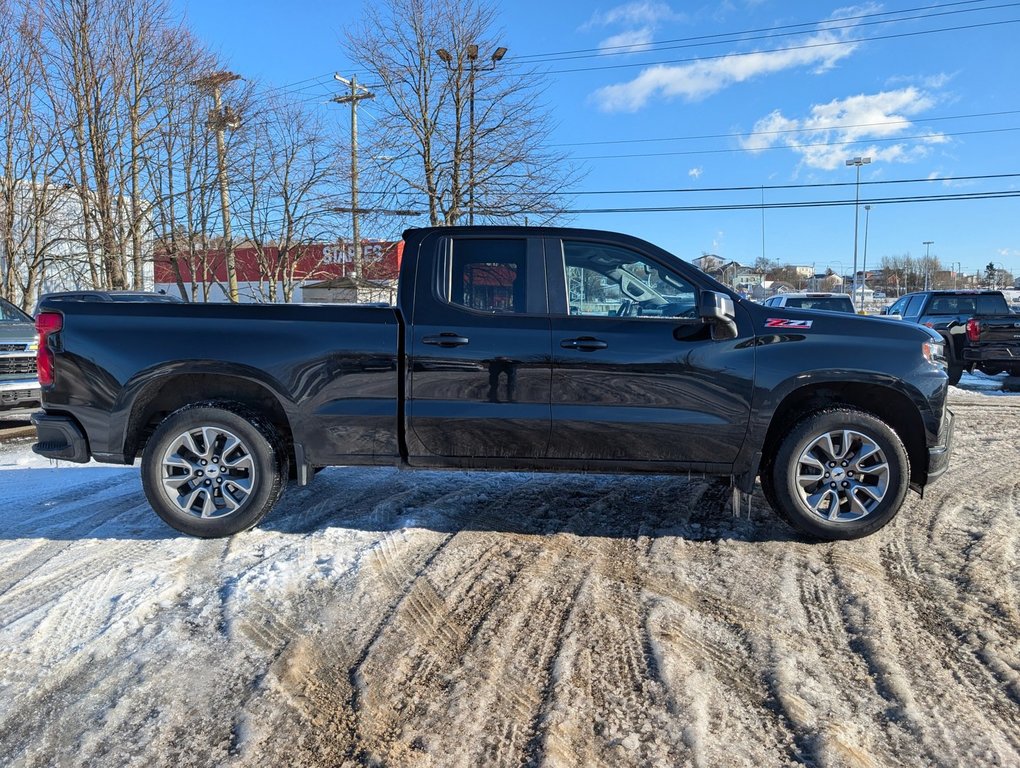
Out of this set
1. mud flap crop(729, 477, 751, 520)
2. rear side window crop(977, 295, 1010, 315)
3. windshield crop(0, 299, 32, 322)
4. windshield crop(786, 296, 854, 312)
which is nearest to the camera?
mud flap crop(729, 477, 751, 520)

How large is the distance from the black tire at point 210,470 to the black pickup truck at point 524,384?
11 millimetres

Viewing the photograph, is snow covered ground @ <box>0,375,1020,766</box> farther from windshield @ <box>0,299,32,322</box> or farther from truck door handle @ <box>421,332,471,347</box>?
windshield @ <box>0,299,32,322</box>

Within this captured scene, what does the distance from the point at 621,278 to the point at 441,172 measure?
676 inches

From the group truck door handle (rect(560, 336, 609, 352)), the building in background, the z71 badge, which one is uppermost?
the building in background

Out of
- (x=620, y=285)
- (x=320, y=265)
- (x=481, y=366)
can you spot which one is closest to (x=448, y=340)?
(x=481, y=366)

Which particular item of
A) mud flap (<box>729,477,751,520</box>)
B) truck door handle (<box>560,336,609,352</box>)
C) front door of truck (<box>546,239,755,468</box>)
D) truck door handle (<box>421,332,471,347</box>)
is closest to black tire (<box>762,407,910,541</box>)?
mud flap (<box>729,477,751,520</box>)

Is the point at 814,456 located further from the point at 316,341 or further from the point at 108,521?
the point at 108,521

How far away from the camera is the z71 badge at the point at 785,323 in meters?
4.20

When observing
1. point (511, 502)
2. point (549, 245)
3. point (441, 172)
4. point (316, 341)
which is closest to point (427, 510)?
point (511, 502)

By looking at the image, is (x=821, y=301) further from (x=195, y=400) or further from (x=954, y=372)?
(x=195, y=400)

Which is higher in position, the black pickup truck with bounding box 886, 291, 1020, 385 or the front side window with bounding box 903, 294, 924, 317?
the front side window with bounding box 903, 294, 924, 317

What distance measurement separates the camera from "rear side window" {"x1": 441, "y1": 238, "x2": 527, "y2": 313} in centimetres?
431

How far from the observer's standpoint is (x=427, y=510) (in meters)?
4.88

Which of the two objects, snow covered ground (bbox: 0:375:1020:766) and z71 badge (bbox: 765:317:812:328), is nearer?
snow covered ground (bbox: 0:375:1020:766)
